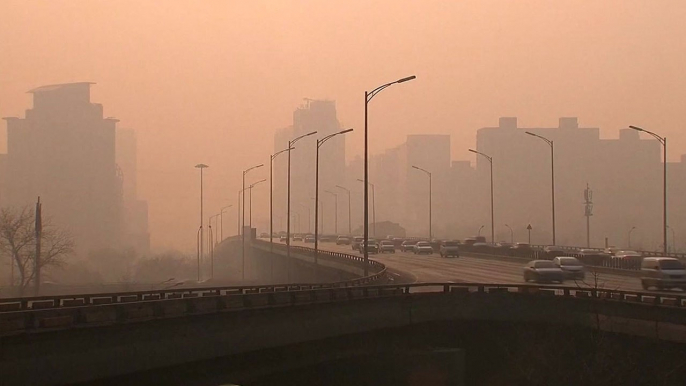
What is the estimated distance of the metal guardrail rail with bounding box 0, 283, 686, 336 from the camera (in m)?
20.5

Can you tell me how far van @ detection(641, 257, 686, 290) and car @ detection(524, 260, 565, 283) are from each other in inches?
235

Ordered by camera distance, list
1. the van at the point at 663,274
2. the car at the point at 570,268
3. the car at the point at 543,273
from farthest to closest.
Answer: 1. the car at the point at 570,268
2. the car at the point at 543,273
3. the van at the point at 663,274

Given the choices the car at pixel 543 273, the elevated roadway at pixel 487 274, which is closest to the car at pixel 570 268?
the elevated roadway at pixel 487 274

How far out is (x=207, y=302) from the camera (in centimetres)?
2681

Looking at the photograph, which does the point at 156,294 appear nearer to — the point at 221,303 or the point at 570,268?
the point at 221,303

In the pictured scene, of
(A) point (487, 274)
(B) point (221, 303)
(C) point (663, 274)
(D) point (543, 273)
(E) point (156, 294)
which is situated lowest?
(A) point (487, 274)

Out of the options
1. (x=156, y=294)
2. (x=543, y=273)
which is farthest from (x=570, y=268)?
(x=156, y=294)

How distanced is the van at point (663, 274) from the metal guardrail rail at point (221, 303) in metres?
10.1

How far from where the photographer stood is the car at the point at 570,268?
5584 centimetres

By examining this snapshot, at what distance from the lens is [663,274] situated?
154ft

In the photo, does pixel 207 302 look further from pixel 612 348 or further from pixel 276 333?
pixel 612 348

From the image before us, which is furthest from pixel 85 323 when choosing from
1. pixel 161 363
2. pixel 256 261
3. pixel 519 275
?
pixel 256 261

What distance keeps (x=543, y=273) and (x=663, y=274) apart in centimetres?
814

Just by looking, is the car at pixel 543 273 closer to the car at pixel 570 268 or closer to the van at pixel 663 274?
the car at pixel 570 268
